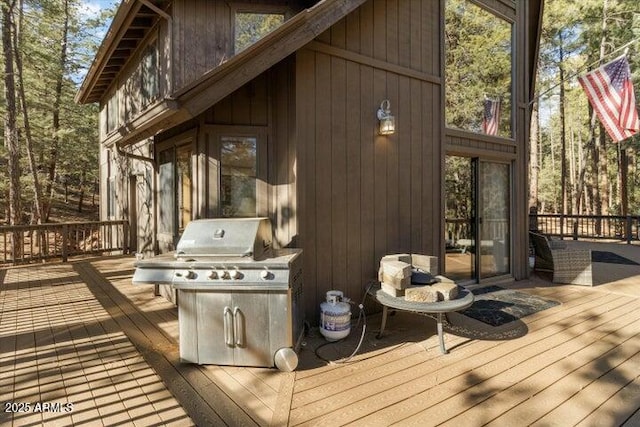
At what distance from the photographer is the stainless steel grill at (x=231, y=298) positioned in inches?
101

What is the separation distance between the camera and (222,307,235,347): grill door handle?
2588 millimetres

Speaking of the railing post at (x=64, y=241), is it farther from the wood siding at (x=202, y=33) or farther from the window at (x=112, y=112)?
the wood siding at (x=202, y=33)

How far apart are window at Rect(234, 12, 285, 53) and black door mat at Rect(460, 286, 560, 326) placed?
13.8 ft

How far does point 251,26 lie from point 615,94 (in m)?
5.45

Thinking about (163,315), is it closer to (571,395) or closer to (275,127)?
(275,127)

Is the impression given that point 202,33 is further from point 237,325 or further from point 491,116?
point 491,116

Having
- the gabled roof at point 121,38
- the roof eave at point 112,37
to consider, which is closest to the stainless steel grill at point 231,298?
the gabled roof at point 121,38

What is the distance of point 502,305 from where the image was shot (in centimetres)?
420

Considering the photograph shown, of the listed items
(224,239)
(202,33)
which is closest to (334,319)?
(224,239)

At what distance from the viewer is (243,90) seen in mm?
3805

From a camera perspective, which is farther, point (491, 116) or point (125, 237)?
point (125, 237)

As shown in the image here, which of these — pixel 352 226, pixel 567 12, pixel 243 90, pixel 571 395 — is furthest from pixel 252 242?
pixel 567 12

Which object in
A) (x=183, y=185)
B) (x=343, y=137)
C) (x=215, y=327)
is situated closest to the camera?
(x=215, y=327)

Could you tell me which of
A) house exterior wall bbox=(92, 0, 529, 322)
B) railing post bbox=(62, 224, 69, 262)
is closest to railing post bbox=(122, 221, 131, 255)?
railing post bbox=(62, 224, 69, 262)
